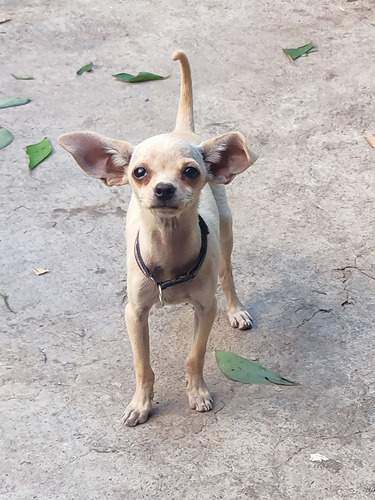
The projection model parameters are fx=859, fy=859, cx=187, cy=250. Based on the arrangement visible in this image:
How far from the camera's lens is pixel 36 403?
353 centimetres

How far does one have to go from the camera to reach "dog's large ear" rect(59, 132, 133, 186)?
312cm

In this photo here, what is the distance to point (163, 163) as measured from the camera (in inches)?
116

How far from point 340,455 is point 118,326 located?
1.21 metres

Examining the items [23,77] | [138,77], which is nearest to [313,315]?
[138,77]

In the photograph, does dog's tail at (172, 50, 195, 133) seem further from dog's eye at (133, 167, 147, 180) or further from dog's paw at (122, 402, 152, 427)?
dog's paw at (122, 402, 152, 427)

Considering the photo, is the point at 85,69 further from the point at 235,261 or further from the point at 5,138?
the point at 235,261

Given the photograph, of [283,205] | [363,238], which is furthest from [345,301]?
[283,205]

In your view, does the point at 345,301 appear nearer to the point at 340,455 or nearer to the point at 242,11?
the point at 340,455

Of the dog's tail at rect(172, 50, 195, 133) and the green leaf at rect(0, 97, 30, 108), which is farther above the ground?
the dog's tail at rect(172, 50, 195, 133)

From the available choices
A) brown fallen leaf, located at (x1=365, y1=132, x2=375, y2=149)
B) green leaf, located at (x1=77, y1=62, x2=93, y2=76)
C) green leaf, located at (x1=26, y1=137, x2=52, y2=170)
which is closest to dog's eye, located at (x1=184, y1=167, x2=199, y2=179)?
green leaf, located at (x1=26, y1=137, x2=52, y2=170)

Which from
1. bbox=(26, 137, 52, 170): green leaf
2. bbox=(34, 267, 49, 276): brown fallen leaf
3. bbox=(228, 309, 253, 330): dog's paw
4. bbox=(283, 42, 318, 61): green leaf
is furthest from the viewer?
bbox=(283, 42, 318, 61): green leaf

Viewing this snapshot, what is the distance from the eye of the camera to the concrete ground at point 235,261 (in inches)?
129

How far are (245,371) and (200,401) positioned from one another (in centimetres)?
29

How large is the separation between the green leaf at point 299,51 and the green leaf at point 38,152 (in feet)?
6.66
